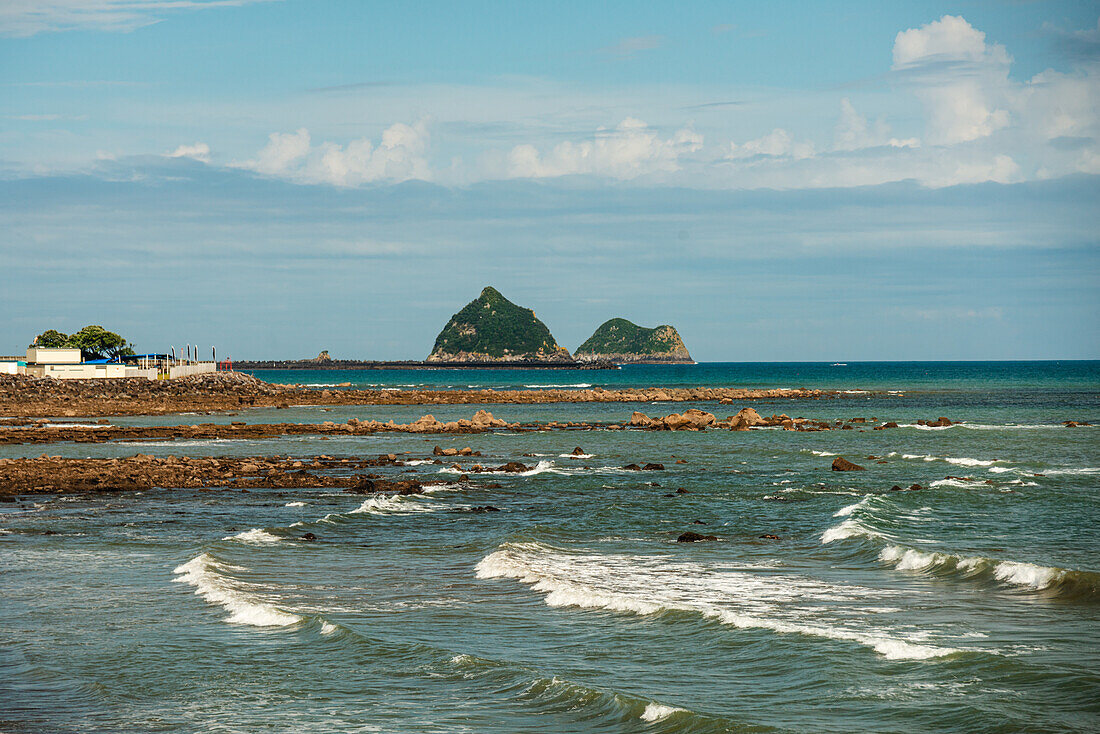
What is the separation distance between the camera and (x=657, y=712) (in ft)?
38.8

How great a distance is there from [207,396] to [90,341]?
41892mm

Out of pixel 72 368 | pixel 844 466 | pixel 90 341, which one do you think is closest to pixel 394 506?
pixel 844 466

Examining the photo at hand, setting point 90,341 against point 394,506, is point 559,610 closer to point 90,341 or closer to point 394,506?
point 394,506

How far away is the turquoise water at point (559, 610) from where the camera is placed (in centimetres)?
1218

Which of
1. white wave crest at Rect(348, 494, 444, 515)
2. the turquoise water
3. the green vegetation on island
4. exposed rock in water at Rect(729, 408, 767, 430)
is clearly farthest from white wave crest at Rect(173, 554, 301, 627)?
the green vegetation on island

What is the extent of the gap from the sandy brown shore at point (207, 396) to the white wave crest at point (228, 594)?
202ft

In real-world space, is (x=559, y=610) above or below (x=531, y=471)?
above

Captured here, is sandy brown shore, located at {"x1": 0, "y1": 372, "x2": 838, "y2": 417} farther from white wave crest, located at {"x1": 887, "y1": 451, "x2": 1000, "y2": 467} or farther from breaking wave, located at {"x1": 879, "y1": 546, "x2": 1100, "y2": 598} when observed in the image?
breaking wave, located at {"x1": 879, "y1": 546, "x2": 1100, "y2": 598}

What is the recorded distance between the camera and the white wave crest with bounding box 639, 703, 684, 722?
11.7m

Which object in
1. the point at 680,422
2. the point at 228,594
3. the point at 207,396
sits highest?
the point at 207,396

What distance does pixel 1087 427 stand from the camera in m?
62.4

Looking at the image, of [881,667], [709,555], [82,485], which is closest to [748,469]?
[709,555]

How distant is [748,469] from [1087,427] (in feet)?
107

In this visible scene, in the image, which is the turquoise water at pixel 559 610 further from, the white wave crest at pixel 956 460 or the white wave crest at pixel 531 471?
the white wave crest at pixel 956 460
